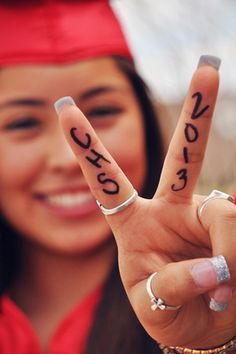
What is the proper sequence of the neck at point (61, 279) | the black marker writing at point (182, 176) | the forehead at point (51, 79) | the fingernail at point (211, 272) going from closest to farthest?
the fingernail at point (211, 272) < the black marker writing at point (182, 176) < the forehead at point (51, 79) < the neck at point (61, 279)

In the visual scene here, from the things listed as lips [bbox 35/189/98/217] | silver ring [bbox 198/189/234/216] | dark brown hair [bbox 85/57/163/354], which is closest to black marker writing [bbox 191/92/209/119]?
silver ring [bbox 198/189/234/216]

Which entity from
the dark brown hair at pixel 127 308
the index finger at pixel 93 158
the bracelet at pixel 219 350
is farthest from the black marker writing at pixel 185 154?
the dark brown hair at pixel 127 308

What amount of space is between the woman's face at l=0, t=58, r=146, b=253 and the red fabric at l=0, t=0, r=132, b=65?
0.04m

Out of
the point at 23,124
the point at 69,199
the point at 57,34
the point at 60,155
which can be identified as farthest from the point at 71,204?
the point at 57,34

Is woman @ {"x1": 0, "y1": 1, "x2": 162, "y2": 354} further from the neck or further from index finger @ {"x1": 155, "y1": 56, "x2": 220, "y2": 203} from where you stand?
index finger @ {"x1": 155, "y1": 56, "x2": 220, "y2": 203}

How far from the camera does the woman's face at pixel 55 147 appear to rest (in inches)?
66.6

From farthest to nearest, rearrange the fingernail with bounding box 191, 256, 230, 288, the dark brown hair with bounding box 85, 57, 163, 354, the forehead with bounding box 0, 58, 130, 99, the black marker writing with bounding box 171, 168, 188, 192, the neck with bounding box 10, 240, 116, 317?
the neck with bounding box 10, 240, 116, 317 < the forehead with bounding box 0, 58, 130, 99 < the dark brown hair with bounding box 85, 57, 163, 354 < the black marker writing with bounding box 171, 168, 188, 192 < the fingernail with bounding box 191, 256, 230, 288

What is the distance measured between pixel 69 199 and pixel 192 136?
87 centimetres

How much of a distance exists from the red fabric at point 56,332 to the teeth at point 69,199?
0.91 ft

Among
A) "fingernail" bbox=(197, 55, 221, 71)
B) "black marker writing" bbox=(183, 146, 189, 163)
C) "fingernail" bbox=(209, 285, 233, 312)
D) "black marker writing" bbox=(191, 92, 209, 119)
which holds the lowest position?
"fingernail" bbox=(209, 285, 233, 312)

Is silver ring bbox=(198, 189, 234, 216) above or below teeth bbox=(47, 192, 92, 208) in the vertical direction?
above

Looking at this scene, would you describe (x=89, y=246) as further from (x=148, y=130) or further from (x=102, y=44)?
(x=102, y=44)

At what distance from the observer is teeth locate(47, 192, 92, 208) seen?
1.74 meters

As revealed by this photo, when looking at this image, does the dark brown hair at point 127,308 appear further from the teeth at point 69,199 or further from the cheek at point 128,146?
the teeth at point 69,199
